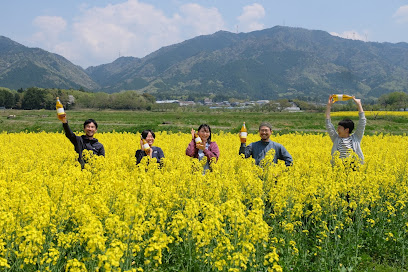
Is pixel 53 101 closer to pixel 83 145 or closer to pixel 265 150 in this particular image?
pixel 83 145

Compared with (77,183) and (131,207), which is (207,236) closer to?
(131,207)

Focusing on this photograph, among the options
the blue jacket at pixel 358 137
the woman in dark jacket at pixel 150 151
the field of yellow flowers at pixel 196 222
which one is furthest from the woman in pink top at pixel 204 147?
the blue jacket at pixel 358 137

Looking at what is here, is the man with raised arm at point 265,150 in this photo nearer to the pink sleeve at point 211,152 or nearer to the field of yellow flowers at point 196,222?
the field of yellow flowers at point 196,222

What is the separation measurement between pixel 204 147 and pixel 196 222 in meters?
3.29

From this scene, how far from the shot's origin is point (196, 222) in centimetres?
405

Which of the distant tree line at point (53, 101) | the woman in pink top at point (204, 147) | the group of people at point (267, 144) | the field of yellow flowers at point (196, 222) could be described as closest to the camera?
the field of yellow flowers at point (196, 222)

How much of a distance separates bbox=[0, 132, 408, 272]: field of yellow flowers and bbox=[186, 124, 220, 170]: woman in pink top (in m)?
0.34

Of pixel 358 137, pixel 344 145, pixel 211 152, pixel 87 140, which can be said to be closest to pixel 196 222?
pixel 211 152

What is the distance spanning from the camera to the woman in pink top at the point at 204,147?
7305 millimetres

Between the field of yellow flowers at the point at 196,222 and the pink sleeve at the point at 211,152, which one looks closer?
the field of yellow flowers at the point at 196,222

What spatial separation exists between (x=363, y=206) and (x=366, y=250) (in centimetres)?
81

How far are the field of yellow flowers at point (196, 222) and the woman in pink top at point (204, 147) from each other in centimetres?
34

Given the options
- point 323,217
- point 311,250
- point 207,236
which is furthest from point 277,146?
point 207,236

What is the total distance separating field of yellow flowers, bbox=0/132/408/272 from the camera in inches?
148
